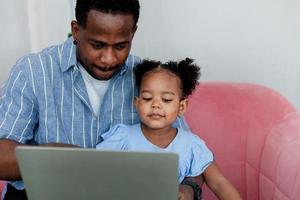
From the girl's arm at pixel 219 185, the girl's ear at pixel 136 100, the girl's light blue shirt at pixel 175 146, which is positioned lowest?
the girl's arm at pixel 219 185

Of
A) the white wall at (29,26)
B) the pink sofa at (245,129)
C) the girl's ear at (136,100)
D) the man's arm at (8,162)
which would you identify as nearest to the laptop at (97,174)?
the man's arm at (8,162)

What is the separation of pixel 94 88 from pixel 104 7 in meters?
0.26

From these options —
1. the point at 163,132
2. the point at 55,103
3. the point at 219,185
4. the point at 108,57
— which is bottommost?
the point at 219,185

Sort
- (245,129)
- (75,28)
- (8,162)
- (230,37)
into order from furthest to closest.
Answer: (230,37) < (245,129) < (75,28) < (8,162)

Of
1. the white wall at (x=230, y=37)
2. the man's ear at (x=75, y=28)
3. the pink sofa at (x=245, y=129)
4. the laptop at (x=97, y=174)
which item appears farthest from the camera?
the white wall at (x=230, y=37)

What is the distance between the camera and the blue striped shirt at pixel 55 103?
132 cm

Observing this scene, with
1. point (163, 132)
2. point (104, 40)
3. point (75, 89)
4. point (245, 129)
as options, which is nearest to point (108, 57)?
point (104, 40)

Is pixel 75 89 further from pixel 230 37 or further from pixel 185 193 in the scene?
pixel 230 37

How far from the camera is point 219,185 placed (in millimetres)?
1411

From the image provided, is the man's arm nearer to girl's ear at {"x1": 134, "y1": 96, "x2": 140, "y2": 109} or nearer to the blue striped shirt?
the blue striped shirt

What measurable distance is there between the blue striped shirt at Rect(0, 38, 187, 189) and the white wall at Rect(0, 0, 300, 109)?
712 mm

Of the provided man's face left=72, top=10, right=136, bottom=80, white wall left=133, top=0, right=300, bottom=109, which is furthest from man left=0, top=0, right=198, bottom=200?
white wall left=133, top=0, right=300, bottom=109

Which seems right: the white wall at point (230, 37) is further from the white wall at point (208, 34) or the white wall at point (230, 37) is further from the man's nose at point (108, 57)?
the man's nose at point (108, 57)

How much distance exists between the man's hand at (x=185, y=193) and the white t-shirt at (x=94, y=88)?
0.34 meters
